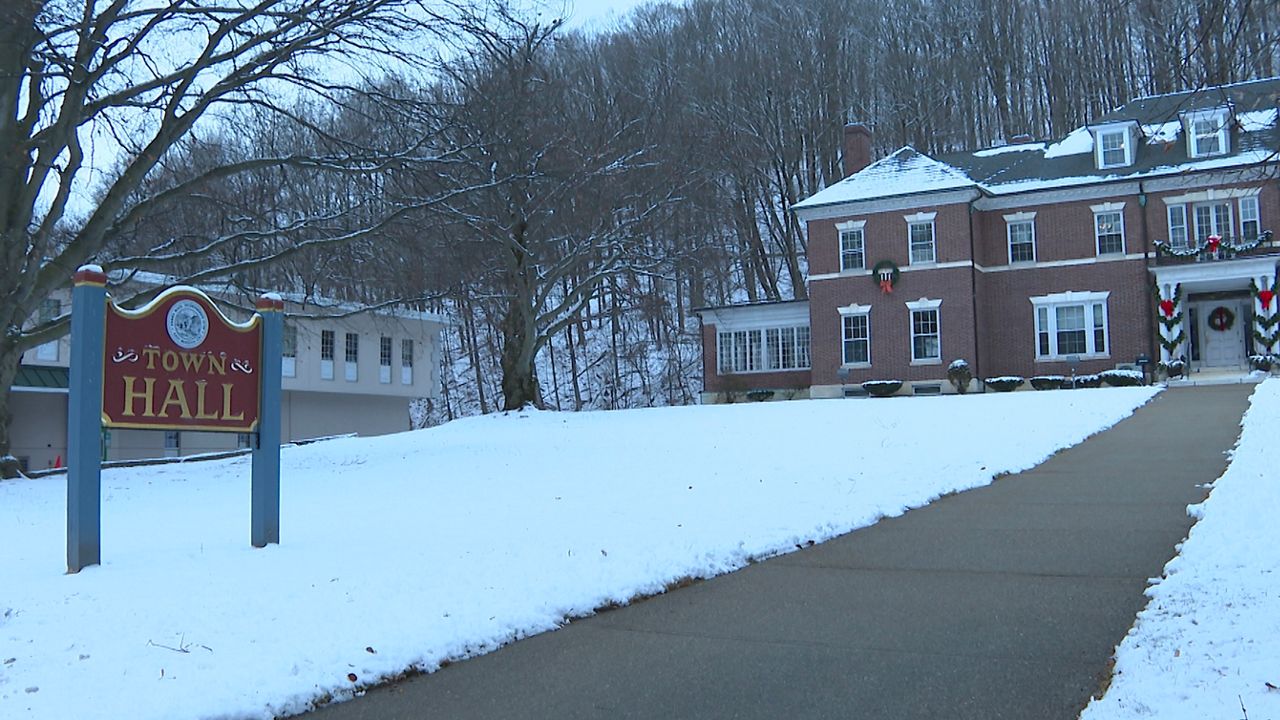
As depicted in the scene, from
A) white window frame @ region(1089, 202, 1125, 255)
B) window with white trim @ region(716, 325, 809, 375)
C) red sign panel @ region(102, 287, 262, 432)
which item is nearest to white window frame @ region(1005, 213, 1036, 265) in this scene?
white window frame @ region(1089, 202, 1125, 255)

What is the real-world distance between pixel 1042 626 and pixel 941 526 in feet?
12.3

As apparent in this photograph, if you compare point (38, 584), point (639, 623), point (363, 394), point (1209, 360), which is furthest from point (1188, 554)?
point (363, 394)

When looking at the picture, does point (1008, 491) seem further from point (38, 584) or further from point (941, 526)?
point (38, 584)

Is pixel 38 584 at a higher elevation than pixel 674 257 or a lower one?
lower

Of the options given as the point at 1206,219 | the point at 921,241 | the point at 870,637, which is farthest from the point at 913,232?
the point at 870,637

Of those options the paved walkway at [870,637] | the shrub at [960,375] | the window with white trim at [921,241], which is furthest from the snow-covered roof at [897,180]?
the paved walkway at [870,637]

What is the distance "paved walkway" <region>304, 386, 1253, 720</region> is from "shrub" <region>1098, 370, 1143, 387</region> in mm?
25976

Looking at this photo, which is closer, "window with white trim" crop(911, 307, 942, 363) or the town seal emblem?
the town seal emblem

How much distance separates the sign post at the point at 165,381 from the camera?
785cm

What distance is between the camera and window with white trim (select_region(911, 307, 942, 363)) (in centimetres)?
3828

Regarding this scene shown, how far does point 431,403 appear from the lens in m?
60.2

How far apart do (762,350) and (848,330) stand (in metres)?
4.52

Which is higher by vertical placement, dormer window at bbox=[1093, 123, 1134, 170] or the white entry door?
dormer window at bbox=[1093, 123, 1134, 170]

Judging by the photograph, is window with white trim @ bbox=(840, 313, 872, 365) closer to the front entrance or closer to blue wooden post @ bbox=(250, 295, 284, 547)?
the front entrance
